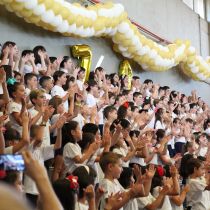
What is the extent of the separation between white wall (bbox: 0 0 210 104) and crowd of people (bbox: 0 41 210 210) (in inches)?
29.1

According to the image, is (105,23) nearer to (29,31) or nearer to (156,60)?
(29,31)

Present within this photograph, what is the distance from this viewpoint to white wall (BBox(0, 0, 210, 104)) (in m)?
6.98

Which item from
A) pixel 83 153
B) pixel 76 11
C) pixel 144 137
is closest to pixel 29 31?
pixel 76 11

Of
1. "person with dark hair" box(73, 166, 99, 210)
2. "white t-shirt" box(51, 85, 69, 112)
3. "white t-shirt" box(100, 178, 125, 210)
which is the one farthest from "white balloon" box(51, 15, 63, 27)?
"person with dark hair" box(73, 166, 99, 210)

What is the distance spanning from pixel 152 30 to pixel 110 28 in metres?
3.26

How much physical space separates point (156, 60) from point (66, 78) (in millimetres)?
3793

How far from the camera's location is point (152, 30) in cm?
1112

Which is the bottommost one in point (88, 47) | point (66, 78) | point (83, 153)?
point (83, 153)

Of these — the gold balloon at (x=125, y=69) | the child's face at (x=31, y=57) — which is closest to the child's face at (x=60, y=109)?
the child's face at (x=31, y=57)

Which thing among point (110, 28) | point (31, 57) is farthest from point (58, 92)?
point (110, 28)

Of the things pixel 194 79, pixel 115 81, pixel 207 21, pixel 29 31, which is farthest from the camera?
pixel 207 21

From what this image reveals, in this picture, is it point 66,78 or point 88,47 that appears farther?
point 88,47

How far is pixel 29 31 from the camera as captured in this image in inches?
281

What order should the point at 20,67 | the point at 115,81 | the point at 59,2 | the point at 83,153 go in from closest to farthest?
the point at 83,153, the point at 20,67, the point at 59,2, the point at 115,81
